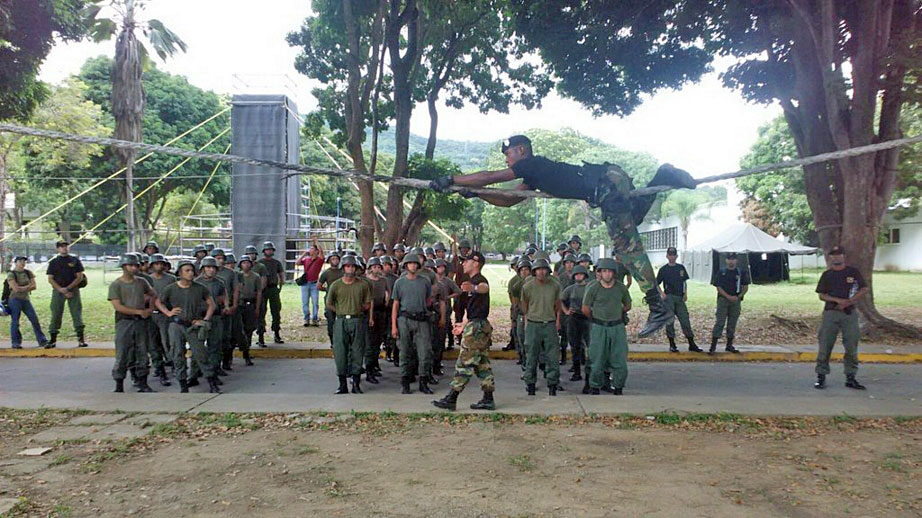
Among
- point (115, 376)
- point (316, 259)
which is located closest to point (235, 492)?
point (115, 376)

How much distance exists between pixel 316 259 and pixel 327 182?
29.5 meters

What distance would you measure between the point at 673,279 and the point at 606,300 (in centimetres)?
350

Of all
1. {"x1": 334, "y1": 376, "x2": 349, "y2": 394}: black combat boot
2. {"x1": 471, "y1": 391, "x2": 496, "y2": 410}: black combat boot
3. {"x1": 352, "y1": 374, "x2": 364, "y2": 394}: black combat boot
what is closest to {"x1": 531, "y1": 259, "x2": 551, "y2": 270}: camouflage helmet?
{"x1": 471, "y1": 391, "x2": 496, "y2": 410}: black combat boot

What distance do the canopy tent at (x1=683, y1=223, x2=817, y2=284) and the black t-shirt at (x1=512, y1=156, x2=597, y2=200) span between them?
83.5 feet

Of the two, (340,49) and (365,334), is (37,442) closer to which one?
(365,334)

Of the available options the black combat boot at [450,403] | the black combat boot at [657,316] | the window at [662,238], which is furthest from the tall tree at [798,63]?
the window at [662,238]

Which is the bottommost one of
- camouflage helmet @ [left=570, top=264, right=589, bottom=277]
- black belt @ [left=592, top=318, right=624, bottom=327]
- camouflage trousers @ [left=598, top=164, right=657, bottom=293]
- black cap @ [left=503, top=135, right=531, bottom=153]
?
black belt @ [left=592, top=318, right=624, bottom=327]

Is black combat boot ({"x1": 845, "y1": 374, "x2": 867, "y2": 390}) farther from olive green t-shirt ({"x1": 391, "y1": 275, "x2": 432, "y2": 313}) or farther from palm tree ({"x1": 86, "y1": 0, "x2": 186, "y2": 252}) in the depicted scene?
palm tree ({"x1": 86, "y1": 0, "x2": 186, "y2": 252})

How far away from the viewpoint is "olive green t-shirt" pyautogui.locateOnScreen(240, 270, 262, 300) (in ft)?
35.0

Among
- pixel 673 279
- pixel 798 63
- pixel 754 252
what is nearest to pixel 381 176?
pixel 673 279

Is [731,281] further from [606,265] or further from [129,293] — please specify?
[129,293]

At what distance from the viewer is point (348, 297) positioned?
866 centimetres

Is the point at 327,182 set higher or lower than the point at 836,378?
higher

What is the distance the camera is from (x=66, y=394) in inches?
333
